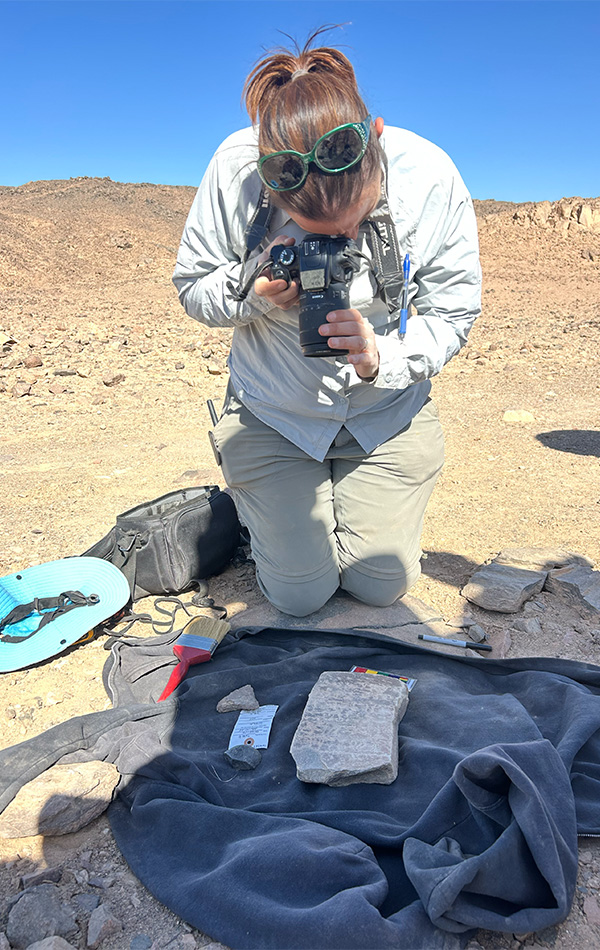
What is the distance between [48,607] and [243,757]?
3.32ft

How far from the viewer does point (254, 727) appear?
197 centimetres

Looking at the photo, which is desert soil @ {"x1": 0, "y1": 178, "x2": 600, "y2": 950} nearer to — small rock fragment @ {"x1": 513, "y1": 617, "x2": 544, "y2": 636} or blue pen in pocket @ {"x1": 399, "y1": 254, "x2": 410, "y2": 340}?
small rock fragment @ {"x1": 513, "y1": 617, "x2": 544, "y2": 636}

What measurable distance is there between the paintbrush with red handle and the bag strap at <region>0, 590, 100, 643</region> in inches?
14.9

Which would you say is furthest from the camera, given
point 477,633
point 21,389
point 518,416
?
point 21,389

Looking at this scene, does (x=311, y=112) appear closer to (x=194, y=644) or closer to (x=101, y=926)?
(x=194, y=644)

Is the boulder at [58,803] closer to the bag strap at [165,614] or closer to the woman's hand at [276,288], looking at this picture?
the bag strap at [165,614]

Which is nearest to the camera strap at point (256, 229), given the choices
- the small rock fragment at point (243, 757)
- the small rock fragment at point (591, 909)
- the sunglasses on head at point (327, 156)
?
the sunglasses on head at point (327, 156)

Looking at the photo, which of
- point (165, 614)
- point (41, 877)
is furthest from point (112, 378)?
point (41, 877)

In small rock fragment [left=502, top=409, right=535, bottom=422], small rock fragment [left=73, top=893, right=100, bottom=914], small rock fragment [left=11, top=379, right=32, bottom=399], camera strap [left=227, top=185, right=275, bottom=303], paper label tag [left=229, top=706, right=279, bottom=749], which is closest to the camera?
small rock fragment [left=73, top=893, right=100, bottom=914]

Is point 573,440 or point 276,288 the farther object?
point 573,440

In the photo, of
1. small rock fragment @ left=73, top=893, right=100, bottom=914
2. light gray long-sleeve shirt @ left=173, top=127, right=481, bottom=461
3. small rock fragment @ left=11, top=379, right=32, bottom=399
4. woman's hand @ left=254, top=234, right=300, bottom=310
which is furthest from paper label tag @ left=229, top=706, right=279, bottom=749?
small rock fragment @ left=11, top=379, right=32, bottom=399

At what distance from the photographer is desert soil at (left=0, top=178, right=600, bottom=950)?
63.4 inches

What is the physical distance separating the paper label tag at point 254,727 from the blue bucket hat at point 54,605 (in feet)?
2.31

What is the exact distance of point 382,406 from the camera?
2541 millimetres
